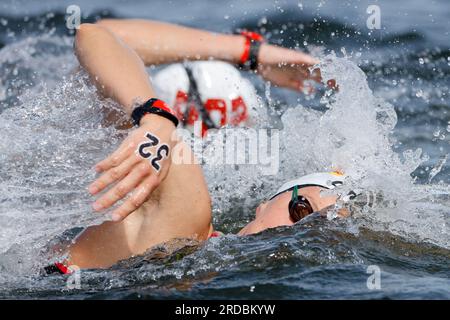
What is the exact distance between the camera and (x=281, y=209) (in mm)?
4387

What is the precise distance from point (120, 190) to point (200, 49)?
2.27m

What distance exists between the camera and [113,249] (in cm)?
396

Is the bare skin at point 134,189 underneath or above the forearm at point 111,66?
underneath

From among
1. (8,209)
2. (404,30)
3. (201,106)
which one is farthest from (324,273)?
(404,30)

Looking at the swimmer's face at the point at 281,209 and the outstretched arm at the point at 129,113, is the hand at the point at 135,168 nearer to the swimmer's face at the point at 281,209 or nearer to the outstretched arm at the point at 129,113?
the outstretched arm at the point at 129,113

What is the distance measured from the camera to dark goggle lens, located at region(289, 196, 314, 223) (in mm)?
4316

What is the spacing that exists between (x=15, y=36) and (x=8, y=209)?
5787 millimetres

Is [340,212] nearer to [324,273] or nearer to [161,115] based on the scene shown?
[324,273]

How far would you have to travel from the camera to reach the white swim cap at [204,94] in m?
6.25

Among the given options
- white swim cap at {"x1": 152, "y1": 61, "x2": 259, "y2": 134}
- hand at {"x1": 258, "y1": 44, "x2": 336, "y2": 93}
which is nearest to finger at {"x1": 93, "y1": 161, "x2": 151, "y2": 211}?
hand at {"x1": 258, "y1": 44, "x2": 336, "y2": 93}

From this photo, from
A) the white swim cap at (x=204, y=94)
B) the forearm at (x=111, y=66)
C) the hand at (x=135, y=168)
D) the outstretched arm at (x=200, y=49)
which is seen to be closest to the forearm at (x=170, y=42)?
the outstretched arm at (x=200, y=49)

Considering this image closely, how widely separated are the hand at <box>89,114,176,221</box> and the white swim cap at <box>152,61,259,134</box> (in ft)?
9.25

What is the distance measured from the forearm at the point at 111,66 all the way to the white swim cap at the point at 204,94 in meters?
2.18

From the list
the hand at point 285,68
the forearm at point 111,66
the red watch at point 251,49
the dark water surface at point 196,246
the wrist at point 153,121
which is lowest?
the dark water surface at point 196,246
